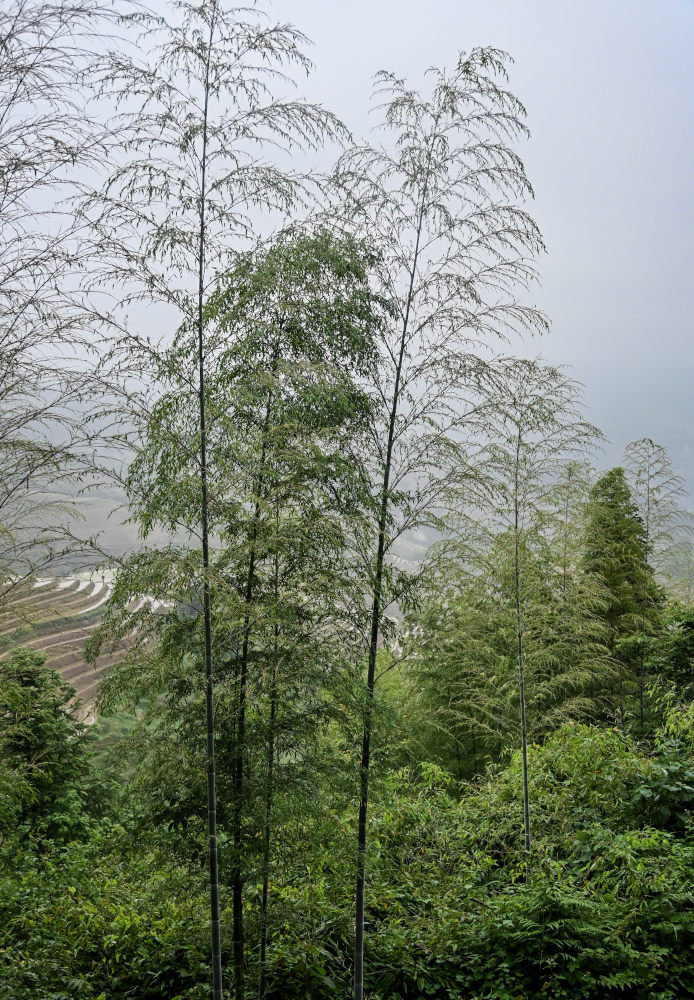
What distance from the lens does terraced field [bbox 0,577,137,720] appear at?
Result: 4902 millimetres

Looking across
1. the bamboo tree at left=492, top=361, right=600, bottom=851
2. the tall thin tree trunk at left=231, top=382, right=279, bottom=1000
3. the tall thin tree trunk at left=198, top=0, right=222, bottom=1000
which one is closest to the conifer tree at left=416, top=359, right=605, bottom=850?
the bamboo tree at left=492, top=361, right=600, bottom=851

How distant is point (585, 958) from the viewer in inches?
173

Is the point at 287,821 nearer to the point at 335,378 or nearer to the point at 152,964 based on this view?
the point at 152,964

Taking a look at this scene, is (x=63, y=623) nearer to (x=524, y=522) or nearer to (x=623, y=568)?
(x=623, y=568)

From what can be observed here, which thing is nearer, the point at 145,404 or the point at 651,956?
the point at 145,404

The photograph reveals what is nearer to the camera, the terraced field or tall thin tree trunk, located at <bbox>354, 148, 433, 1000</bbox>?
tall thin tree trunk, located at <bbox>354, 148, 433, 1000</bbox>

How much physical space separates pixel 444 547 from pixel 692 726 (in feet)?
11.5

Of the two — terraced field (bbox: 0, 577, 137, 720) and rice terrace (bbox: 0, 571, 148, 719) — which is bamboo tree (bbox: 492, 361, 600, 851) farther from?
terraced field (bbox: 0, 577, 137, 720)

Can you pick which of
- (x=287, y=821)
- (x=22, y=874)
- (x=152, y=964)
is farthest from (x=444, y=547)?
(x=22, y=874)

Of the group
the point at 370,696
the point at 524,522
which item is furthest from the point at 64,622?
the point at 370,696

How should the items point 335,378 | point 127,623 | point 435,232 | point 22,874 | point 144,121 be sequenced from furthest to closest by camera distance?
point 22,874, point 435,232, point 335,378, point 127,623, point 144,121

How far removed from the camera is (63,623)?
14711 millimetres

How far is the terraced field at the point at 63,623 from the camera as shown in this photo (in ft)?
16.1

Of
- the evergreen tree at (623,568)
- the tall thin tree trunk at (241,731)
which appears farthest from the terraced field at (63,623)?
the evergreen tree at (623,568)
